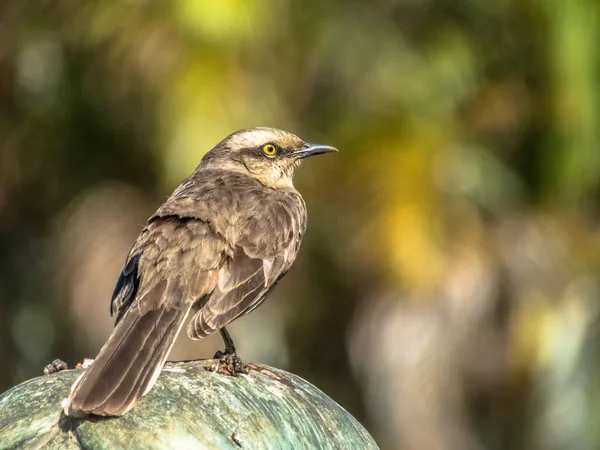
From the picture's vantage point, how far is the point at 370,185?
522 inches

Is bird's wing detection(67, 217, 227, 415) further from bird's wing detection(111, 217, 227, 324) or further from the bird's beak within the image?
the bird's beak

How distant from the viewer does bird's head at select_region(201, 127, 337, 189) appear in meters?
7.55

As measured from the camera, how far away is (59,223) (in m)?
15.1

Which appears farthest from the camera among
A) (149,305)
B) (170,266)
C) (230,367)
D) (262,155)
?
(262,155)

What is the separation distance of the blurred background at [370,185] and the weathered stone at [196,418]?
7.14 m

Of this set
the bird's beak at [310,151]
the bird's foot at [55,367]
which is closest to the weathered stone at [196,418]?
the bird's foot at [55,367]

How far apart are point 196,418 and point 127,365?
1.60 feet

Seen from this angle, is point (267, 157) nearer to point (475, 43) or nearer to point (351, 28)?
point (351, 28)

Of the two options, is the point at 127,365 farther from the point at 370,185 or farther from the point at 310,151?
the point at 370,185

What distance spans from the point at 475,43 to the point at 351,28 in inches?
64.9

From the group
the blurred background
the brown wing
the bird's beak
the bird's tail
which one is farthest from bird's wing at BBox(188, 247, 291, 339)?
the blurred background

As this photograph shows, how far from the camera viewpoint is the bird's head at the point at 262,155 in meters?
7.55

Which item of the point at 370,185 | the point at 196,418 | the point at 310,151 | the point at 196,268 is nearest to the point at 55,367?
the point at 196,268

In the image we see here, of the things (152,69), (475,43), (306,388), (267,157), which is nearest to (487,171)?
(475,43)
